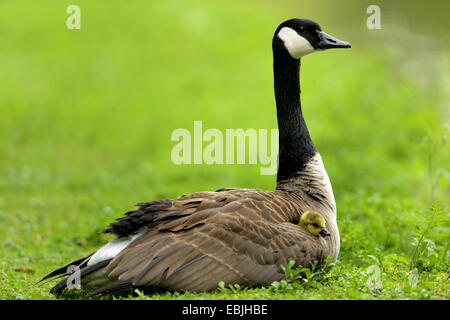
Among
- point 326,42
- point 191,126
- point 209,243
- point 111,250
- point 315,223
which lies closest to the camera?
point 209,243

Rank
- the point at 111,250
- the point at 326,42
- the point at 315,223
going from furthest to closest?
the point at 326,42, the point at 315,223, the point at 111,250

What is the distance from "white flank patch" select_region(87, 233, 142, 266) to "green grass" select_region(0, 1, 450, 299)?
0.59 meters

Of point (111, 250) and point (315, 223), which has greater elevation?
Answer: point (315, 223)

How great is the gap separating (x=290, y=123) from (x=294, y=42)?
37.0 inches

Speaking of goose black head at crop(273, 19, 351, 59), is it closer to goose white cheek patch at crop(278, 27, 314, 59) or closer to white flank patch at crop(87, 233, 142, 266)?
goose white cheek patch at crop(278, 27, 314, 59)

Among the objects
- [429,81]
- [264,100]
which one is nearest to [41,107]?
[264,100]

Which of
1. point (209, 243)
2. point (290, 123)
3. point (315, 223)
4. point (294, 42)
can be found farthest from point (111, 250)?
point (294, 42)

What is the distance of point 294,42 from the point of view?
7.07 m

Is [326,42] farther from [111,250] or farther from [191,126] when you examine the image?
[191,126]

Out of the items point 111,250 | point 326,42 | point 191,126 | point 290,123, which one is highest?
point 326,42

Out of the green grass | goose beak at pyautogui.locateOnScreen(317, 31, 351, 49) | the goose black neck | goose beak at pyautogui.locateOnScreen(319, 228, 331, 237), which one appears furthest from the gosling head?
goose beak at pyautogui.locateOnScreen(317, 31, 351, 49)

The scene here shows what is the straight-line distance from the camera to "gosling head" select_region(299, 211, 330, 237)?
232 inches

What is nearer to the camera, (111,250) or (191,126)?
(111,250)

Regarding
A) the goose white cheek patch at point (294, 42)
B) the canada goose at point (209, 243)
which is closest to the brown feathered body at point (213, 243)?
the canada goose at point (209, 243)
